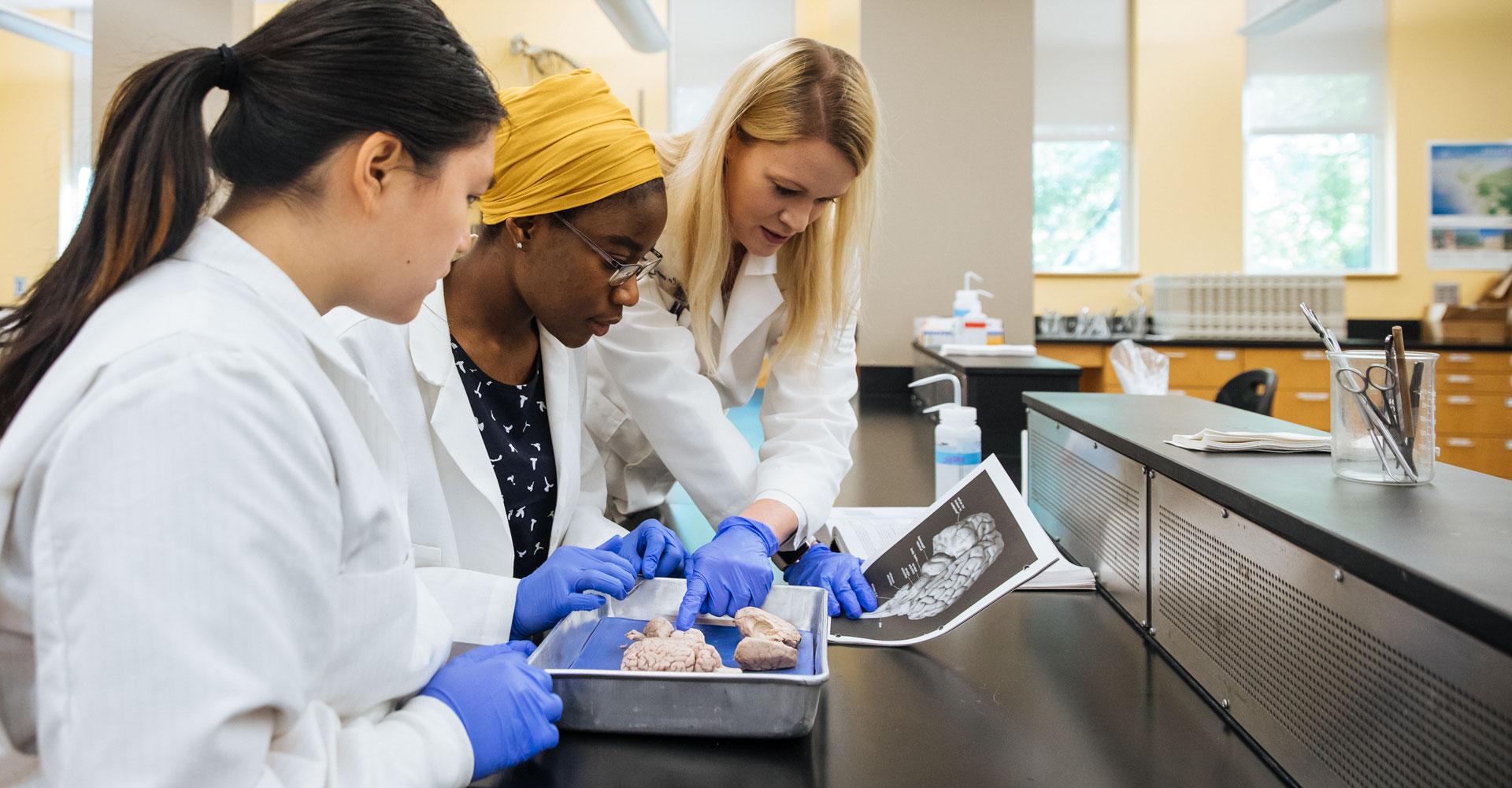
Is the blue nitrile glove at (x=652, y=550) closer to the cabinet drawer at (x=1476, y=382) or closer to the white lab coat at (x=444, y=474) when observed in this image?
the white lab coat at (x=444, y=474)

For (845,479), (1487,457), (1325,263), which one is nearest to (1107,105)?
(1325,263)

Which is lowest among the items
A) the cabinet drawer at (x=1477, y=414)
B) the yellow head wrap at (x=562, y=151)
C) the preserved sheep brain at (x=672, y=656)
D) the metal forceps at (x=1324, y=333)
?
the cabinet drawer at (x=1477, y=414)

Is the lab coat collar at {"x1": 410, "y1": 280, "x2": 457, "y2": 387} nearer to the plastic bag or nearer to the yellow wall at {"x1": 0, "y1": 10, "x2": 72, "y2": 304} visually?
the plastic bag

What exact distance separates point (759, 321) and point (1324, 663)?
112cm

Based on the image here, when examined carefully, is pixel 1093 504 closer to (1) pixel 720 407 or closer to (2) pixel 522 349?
(1) pixel 720 407

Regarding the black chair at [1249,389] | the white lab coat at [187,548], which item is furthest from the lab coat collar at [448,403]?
the black chair at [1249,389]

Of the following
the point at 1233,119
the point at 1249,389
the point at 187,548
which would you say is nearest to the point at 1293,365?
the point at 1233,119

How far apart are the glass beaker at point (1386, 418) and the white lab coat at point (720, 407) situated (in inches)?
29.7

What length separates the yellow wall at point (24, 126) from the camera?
6719mm

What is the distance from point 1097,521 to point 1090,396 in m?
0.49

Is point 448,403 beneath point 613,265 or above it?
beneath

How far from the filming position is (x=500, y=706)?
2.53 ft

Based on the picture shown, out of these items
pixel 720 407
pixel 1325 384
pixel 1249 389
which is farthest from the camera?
pixel 1325 384

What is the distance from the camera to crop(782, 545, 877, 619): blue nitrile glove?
121 centimetres
